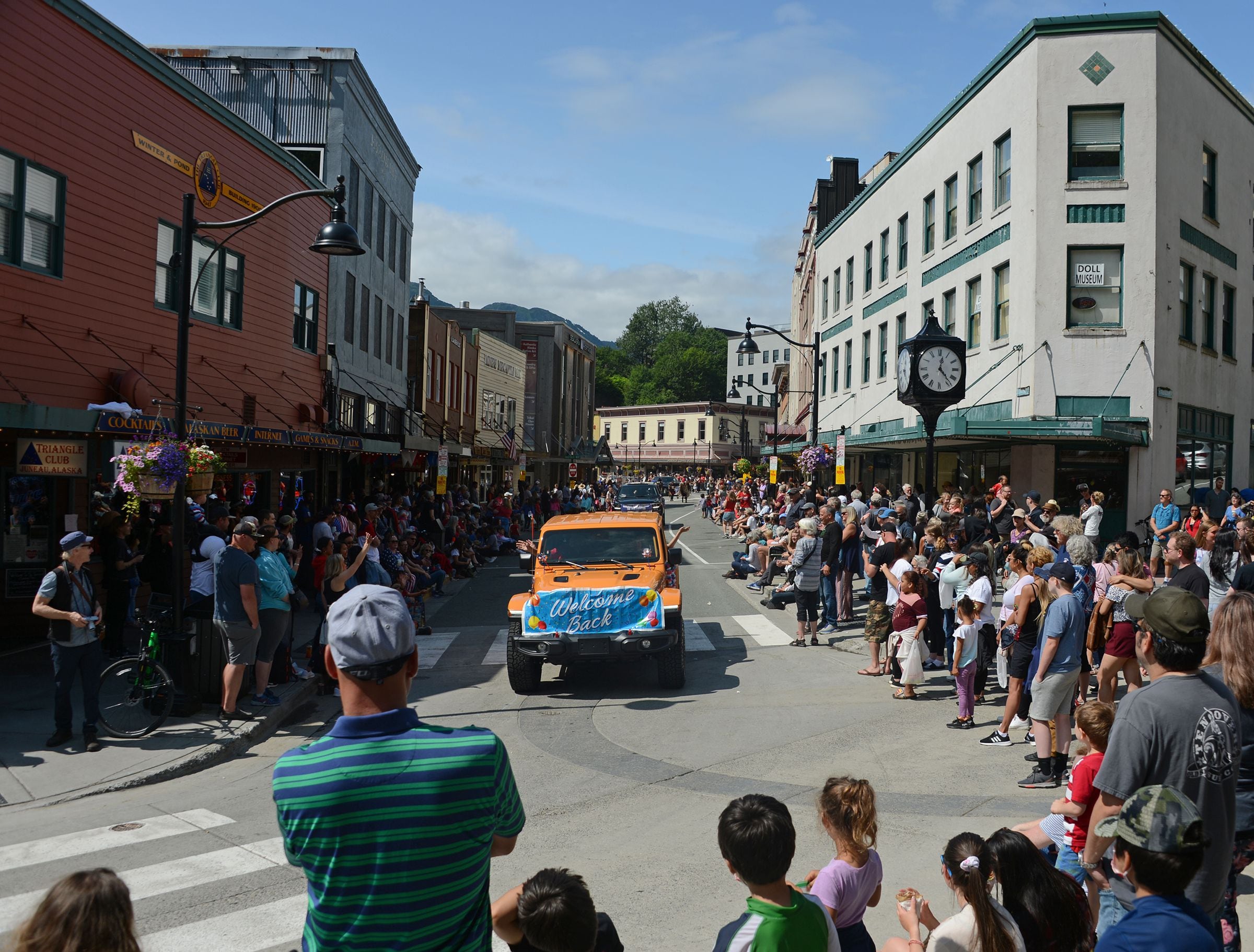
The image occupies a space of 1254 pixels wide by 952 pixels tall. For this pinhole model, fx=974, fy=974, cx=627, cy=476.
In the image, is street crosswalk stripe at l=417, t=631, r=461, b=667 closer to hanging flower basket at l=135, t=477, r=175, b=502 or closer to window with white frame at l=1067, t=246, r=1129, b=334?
hanging flower basket at l=135, t=477, r=175, b=502

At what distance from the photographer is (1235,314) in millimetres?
24547

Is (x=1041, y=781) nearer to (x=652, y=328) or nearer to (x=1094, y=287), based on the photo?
(x=1094, y=287)

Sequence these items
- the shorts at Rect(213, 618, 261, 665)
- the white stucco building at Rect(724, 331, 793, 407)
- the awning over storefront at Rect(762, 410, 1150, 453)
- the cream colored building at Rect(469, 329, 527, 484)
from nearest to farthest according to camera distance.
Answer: the shorts at Rect(213, 618, 261, 665), the awning over storefront at Rect(762, 410, 1150, 453), the cream colored building at Rect(469, 329, 527, 484), the white stucco building at Rect(724, 331, 793, 407)

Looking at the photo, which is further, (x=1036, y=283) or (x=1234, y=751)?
(x=1036, y=283)

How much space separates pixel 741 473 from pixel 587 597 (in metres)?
39.4

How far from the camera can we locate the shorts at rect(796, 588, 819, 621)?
46.5 ft

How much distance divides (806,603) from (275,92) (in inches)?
840

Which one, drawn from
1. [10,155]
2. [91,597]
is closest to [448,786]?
[91,597]

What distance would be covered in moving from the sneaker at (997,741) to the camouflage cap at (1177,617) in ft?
18.5

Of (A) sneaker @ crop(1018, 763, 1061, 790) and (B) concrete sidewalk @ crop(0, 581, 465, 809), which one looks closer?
(A) sneaker @ crop(1018, 763, 1061, 790)

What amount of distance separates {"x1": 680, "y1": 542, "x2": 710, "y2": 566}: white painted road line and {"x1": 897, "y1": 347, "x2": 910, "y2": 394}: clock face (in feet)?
34.2

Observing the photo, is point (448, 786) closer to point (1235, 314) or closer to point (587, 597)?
point (587, 597)

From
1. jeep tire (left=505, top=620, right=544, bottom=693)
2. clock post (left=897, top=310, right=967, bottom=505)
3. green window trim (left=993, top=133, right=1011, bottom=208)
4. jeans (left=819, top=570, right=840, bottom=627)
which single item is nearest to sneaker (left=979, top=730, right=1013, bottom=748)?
jeep tire (left=505, top=620, right=544, bottom=693)

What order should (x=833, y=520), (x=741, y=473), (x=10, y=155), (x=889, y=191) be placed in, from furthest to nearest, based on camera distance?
(x=741, y=473) → (x=889, y=191) → (x=833, y=520) → (x=10, y=155)
